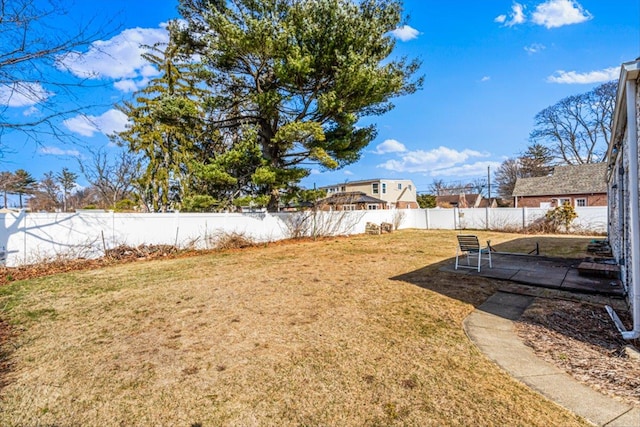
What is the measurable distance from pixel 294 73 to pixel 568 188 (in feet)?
74.2

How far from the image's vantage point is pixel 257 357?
3100 mm

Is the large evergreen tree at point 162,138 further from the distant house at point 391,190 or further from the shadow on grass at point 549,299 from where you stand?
the distant house at point 391,190

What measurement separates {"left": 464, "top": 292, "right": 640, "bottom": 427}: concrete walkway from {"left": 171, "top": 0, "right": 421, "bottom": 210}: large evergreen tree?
8880mm

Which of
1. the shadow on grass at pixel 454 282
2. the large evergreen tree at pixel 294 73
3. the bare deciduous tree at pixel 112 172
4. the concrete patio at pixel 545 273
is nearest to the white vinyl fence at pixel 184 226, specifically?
the large evergreen tree at pixel 294 73

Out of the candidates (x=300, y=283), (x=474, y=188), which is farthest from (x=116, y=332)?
(x=474, y=188)

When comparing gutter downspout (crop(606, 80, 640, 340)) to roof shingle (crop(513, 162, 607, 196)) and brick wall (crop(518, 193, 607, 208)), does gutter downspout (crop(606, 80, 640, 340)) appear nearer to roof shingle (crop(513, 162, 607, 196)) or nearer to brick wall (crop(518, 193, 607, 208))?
roof shingle (crop(513, 162, 607, 196))

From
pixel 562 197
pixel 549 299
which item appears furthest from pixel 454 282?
pixel 562 197

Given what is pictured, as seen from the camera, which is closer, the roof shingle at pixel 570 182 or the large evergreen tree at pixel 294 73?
the large evergreen tree at pixel 294 73

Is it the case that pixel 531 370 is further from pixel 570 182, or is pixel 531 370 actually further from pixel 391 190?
pixel 391 190

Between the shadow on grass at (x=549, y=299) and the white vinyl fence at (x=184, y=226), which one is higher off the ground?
the white vinyl fence at (x=184, y=226)

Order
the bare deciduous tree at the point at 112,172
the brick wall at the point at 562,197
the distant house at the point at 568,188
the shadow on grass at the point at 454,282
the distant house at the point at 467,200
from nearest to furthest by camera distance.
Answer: the shadow on grass at the point at 454,282 → the bare deciduous tree at the point at 112,172 → the brick wall at the point at 562,197 → the distant house at the point at 568,188 → the distant house at the point at 467,200

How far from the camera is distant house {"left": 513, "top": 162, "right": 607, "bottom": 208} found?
20375mm

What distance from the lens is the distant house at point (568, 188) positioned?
20375 millimetres

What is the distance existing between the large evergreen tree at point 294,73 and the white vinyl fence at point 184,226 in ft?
5.74
